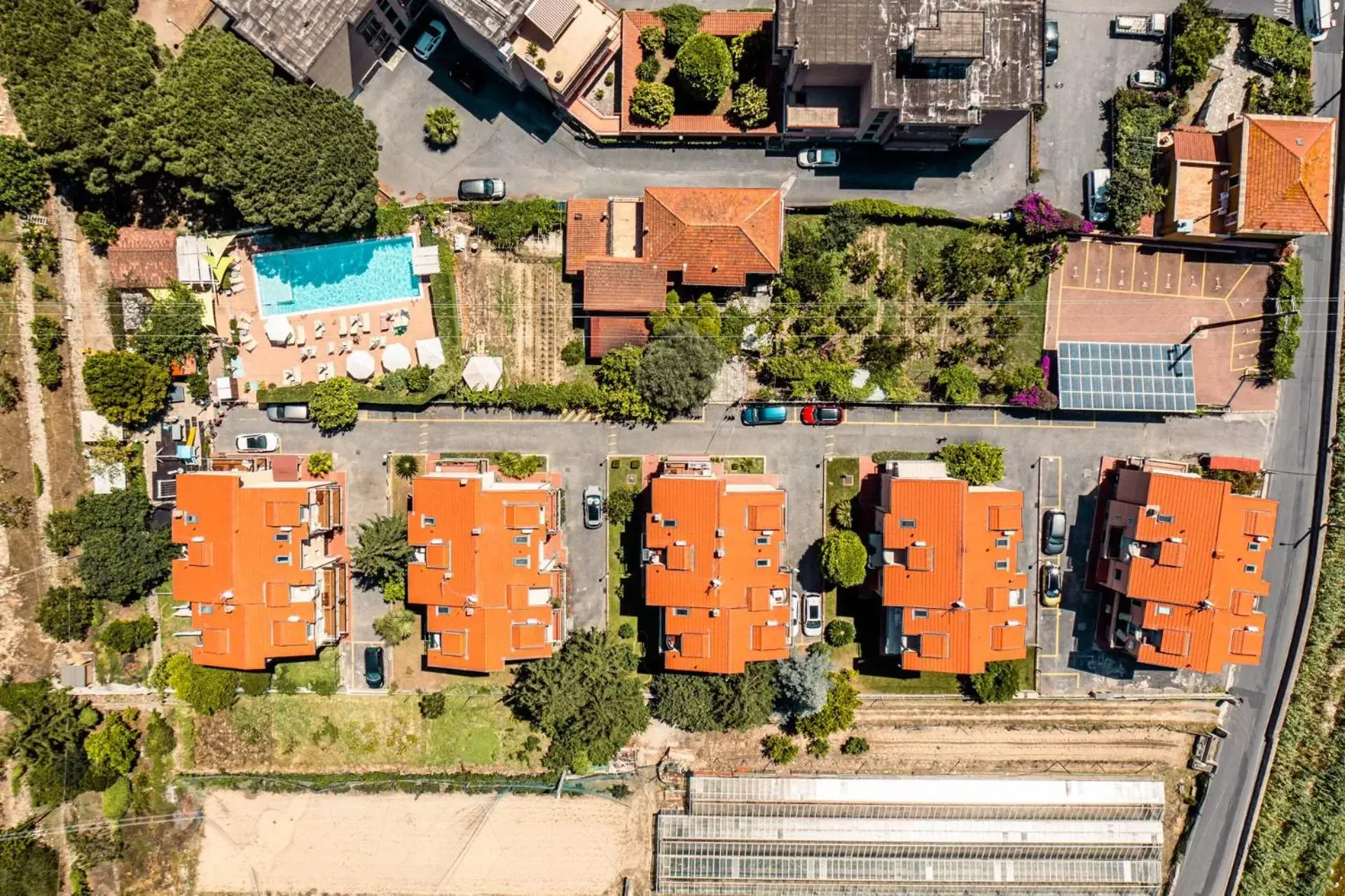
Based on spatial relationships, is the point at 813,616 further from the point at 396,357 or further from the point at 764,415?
the point at 396,357

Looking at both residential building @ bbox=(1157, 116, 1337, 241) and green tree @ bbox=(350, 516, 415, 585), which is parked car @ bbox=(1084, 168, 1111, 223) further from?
green tree @ bbox=(350, 516, 415, 585)

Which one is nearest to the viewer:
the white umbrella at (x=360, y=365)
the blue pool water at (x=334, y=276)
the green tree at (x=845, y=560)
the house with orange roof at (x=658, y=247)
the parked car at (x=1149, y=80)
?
the house with orange roof at (x=658, y=247)

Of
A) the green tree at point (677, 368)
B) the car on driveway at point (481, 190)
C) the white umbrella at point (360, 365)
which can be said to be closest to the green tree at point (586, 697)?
the green tree at point (677, 368)

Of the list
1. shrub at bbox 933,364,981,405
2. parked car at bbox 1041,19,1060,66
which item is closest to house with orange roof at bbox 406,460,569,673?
shrub at bbox 933,364,981,405

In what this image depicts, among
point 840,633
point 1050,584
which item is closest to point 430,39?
point 840,633

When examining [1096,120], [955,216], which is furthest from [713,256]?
[1096,120]

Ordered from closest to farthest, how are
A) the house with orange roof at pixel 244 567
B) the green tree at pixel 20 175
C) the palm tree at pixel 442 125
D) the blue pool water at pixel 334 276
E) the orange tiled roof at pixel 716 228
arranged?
→ 1. the house with orange roof at pixel 244 567
2. the green tree at pixel 20 175
3. the orange tiled roof at pixel 716 228
4. the palm tree at pixel 442 125
5. the blue pool water at pixel 334 276

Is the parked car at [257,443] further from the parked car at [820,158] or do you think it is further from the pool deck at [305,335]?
the parked car at [820,158]
